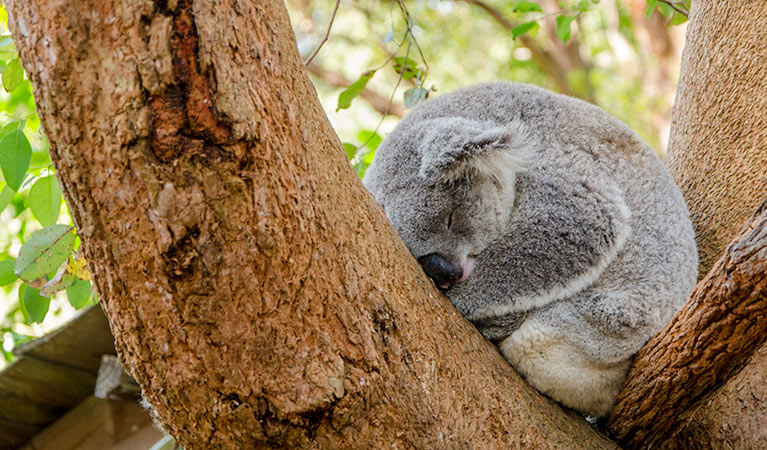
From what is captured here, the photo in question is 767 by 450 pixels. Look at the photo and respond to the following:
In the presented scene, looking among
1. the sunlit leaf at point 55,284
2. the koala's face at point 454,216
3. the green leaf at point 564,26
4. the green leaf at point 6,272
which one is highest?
the green leaf at point 564,26

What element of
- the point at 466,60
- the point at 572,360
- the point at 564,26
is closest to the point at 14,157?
the point at 572,360

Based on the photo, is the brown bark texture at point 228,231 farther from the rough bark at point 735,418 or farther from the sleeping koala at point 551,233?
the rough bark at point 735,418

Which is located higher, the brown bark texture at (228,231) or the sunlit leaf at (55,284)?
the sunlit leaf at (55,284)

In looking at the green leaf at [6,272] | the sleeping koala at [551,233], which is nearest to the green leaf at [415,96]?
the sleeping koala at [551,233]

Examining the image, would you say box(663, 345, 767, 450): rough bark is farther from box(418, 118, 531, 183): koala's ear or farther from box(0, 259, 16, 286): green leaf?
box(0, 259, 16, 286): green leaf

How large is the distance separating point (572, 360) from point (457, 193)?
2.32 ft

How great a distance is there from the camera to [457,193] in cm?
247

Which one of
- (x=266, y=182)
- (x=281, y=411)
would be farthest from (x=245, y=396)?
(x=266, y=182)

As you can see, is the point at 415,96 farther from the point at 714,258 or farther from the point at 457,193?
the point at 714,258

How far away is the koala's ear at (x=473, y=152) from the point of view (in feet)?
7.66

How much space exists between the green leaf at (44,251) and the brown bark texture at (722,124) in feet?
7.50

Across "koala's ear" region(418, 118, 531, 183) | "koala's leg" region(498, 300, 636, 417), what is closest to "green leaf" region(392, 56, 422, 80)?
"koala's ear" region(418, 118, 531, 183)

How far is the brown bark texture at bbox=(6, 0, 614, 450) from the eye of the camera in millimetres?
1240

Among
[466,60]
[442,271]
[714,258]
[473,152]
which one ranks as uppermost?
[466,60]
